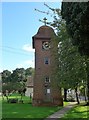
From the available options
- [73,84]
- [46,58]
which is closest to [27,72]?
[46,58]

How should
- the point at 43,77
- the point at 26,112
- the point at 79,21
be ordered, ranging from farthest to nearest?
the point at 43,77
the point at 26,112
the point at 79,21

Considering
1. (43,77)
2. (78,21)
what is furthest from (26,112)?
(78,21)

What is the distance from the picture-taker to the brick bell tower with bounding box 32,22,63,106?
45.0m

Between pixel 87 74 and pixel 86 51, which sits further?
pixel 87 74

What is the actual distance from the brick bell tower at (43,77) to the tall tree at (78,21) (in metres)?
28.2

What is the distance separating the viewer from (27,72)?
168250 mm

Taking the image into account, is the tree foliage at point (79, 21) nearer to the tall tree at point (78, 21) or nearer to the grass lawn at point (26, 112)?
the tall tree at point (78, 21)

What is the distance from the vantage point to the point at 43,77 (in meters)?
45.2

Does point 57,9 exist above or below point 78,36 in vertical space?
above

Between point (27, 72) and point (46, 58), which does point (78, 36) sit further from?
point (27, 72)

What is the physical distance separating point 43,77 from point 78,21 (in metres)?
30.7

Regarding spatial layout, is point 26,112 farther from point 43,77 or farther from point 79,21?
point 79,21

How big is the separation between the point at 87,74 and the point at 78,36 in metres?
11.3

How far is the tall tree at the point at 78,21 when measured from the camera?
14.6m
